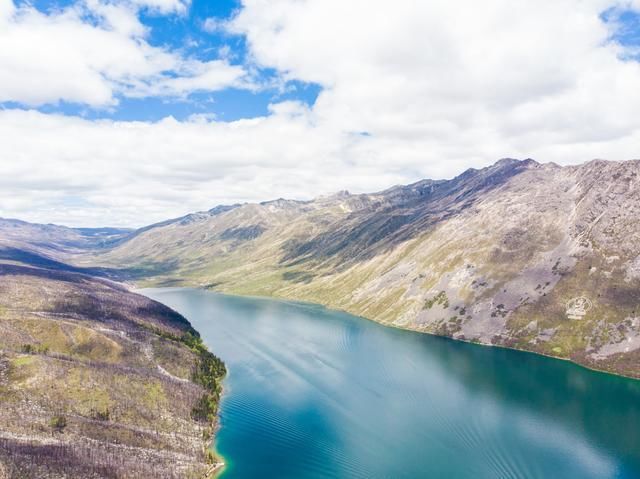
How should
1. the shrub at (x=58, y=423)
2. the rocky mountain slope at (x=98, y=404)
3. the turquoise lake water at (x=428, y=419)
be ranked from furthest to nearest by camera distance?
the shrub at (x=58, y=423) → the turquoise lake water at (x=428, y=419) → the rocky mountain slope at (x=98, y=404)

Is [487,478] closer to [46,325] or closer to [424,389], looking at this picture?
[424,389]

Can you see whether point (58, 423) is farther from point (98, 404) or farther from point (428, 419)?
point (428, 419)

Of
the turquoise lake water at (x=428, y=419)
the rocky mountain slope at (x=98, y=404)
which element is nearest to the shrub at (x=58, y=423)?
the rocky mountain slope at (x=98, y=404)

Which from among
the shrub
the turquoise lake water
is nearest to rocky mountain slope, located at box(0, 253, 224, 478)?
the shrub

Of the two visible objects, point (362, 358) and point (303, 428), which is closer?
point (303, 428)

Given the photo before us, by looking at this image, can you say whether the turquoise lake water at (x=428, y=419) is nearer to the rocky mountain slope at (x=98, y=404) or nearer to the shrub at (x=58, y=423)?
the rocky mountain slope at (x=98, y=404)

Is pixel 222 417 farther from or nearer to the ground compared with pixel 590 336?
nearer to the ground

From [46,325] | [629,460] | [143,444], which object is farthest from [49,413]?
[629,460]
